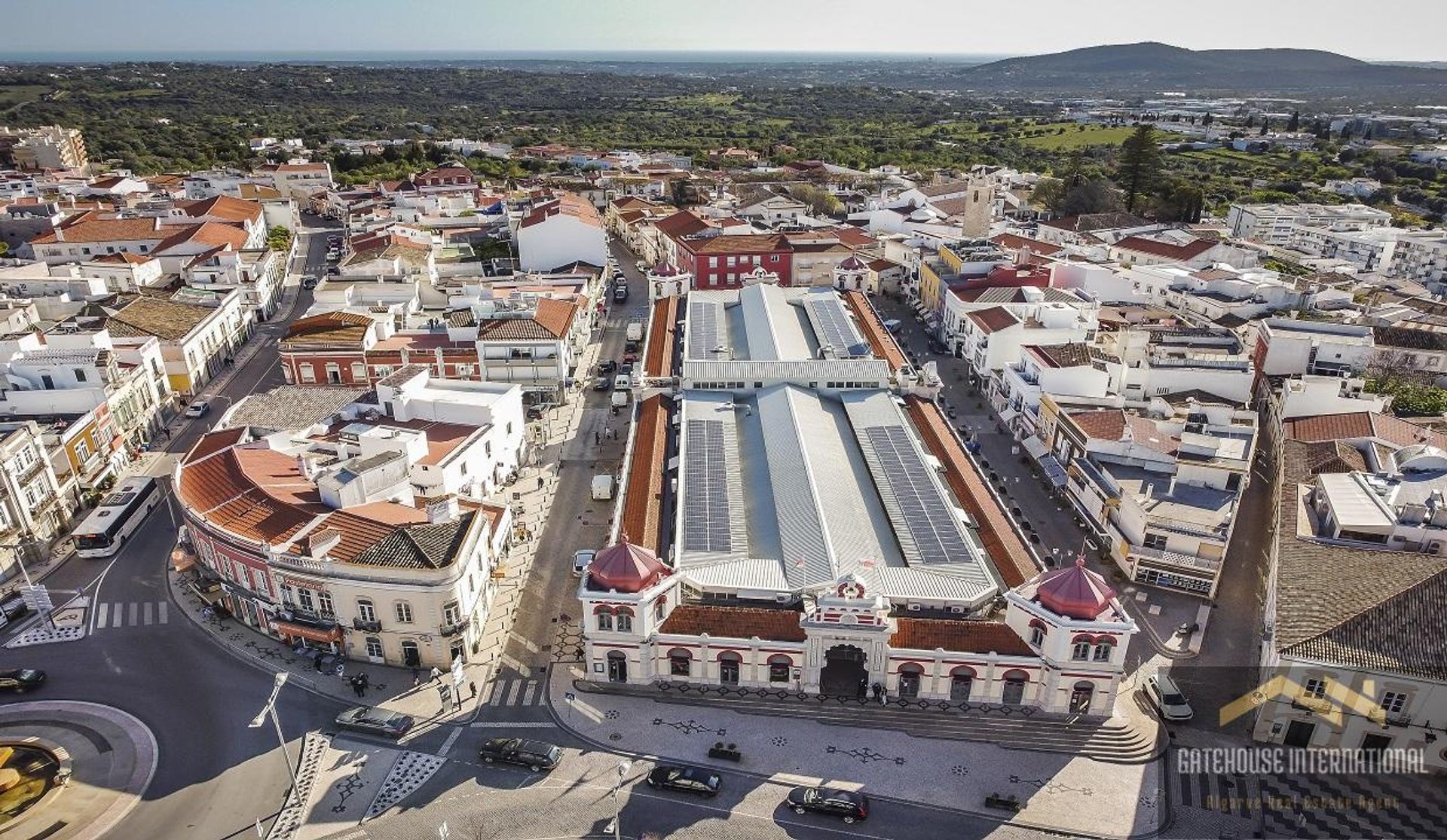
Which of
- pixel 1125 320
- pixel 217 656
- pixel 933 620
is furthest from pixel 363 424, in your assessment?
pixel 1125 320

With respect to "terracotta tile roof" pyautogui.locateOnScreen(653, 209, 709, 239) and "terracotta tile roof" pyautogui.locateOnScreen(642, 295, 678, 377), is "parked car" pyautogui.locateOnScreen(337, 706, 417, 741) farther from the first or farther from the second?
"terracotta tile roof" pyautogui.locateOnScreen(653, 209, 709, 239)

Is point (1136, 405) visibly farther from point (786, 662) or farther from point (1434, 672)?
point (786, 662)

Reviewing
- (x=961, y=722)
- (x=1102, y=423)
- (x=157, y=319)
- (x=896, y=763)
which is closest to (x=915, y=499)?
(x=961, y=722)

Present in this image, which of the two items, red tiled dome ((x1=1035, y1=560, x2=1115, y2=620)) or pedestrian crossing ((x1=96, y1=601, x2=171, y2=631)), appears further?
pedestrian crossing ((x1=96, y1=601, x2=171, y2=631))

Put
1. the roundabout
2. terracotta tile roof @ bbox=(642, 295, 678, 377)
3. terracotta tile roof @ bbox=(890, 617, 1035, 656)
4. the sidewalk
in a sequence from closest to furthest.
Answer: the roundabout < the sidewalk < terracotta tile roof @ bbox=(890, 617, 1035, 656) < terracotta tile roof @ bbox=(642, 295, 678, 377)

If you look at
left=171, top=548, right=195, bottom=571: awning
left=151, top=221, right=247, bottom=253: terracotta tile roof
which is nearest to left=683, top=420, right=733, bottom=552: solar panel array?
left=171, top=548, right=195, bottom=571: awning

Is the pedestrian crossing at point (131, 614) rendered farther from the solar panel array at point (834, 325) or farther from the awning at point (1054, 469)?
the awning at point (1054, 469)
